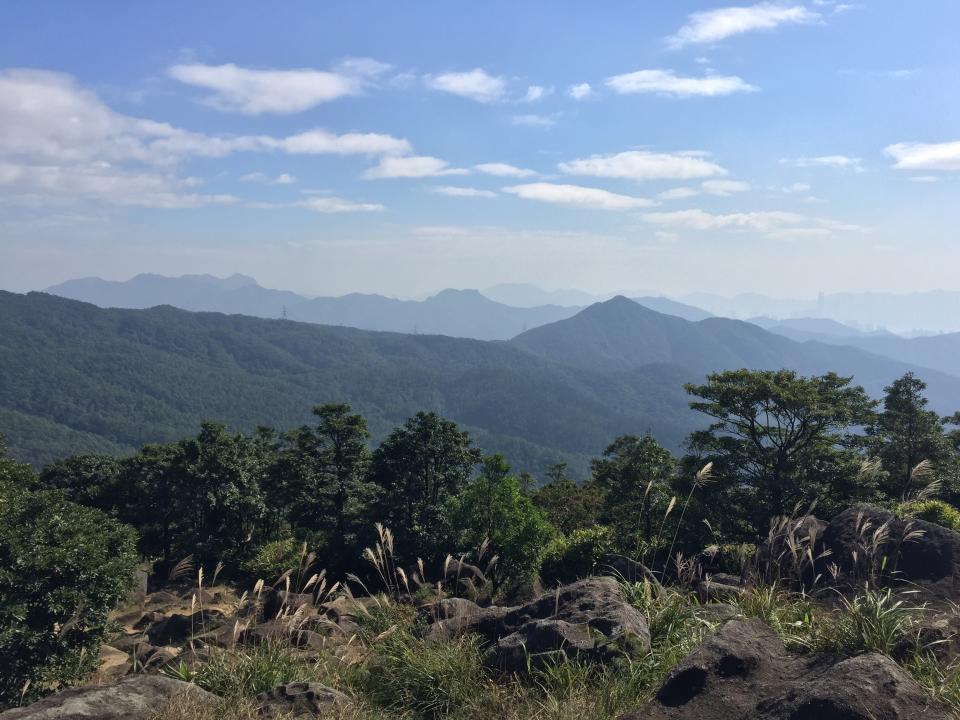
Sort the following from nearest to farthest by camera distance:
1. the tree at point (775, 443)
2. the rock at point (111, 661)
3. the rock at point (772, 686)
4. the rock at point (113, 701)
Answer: the rock at point (772, 686)
the rock at point (113, 701)
the rock at point (111, 661)
the tree at point (775, 443)

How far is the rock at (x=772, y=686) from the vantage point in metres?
3.88

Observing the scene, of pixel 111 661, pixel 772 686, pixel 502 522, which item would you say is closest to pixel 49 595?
pixel 111 661

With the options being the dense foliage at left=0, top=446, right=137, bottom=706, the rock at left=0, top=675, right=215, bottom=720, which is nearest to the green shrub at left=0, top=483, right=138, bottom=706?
the dense foliage at left=0, top=446, right=137, bottom=706

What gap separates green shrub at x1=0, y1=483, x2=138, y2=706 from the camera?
39.3 ft

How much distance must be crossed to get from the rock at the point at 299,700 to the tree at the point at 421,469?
2048 cm

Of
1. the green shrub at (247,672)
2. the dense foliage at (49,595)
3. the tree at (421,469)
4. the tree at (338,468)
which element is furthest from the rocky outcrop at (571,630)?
the tree at (338,468)

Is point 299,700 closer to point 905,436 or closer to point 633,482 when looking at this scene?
point 633,482

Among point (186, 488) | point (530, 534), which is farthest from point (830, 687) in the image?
point (186, 488)

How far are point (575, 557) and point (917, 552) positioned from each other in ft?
48.7

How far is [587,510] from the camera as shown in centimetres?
3531

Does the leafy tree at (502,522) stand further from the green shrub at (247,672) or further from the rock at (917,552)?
the green shrub at (247,672)

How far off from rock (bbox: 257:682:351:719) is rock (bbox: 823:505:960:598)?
6687mm

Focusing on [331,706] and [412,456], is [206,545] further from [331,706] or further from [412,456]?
[331,706]

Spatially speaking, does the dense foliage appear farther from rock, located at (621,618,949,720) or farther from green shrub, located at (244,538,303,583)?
rock, located at (621,618,949,720)
